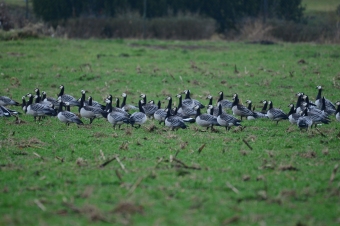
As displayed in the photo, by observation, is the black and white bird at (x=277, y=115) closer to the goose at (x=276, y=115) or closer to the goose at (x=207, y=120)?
the goose at (x=276, y=115)

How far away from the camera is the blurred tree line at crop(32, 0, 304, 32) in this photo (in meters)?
48.8

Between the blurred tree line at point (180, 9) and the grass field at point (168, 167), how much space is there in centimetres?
2143

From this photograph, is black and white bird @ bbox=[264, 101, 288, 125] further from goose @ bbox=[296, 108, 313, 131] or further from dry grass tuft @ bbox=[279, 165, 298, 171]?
dry grass tuft @ bbox=[279, 165, 298, 171]

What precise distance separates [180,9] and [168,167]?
4155 cm

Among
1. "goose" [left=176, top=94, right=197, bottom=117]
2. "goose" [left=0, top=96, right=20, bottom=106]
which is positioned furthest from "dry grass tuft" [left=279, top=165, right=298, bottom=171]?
"goose" [left=0, top=96, right=20, bottom=106]

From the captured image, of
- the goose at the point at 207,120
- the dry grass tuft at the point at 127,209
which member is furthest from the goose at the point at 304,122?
the dry grass tuft at the point at 127,209

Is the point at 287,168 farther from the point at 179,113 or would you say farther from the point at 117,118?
the point at 179,113

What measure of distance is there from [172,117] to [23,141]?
15.1 feet

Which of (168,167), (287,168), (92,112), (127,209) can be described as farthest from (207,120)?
(127,209)

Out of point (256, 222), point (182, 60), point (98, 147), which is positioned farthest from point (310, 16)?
point (256, 222)

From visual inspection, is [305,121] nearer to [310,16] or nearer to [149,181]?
[149,181]

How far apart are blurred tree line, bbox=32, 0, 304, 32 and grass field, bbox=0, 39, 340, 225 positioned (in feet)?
70.3

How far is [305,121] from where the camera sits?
17828 mm

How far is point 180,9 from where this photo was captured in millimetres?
53531
